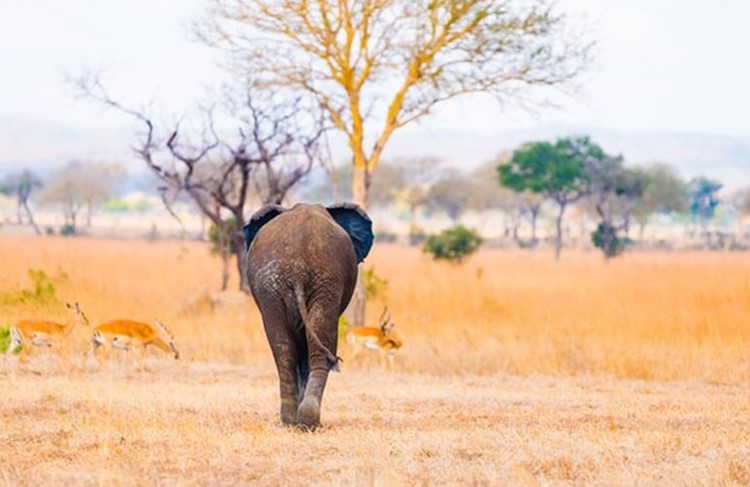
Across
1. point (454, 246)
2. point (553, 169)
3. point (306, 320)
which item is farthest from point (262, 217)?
point (553, 169)

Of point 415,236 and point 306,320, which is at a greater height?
point 306,320

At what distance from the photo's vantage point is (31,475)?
891 centimetres

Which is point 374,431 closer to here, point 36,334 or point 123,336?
point 123,336

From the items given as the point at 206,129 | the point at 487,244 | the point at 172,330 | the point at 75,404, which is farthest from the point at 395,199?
the point at 75,404

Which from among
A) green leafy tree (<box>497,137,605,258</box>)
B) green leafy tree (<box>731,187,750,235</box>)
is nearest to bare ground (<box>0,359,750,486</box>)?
green leafy tree (<box>497,137,605,258</box>)

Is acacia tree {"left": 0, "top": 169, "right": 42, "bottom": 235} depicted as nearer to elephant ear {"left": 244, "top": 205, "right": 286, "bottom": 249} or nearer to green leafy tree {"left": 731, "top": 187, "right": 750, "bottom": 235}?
green leafy tree {"left": 731, "top": 187, "right": 750, "bottom": 235}

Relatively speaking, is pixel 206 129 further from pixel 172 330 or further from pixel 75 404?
pixel 75 404

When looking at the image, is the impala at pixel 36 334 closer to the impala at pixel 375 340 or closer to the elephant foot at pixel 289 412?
the impala at pixel 375 340

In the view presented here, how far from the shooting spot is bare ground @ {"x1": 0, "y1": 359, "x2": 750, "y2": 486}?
29.4 feet

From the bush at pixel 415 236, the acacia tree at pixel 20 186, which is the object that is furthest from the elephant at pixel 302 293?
the acacia tree at pixel 20 186

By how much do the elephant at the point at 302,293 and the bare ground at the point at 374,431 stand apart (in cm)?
37

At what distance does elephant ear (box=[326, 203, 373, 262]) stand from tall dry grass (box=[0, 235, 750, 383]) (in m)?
5.61

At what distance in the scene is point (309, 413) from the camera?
36.0ft

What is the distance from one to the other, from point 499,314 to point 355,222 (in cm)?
1159
